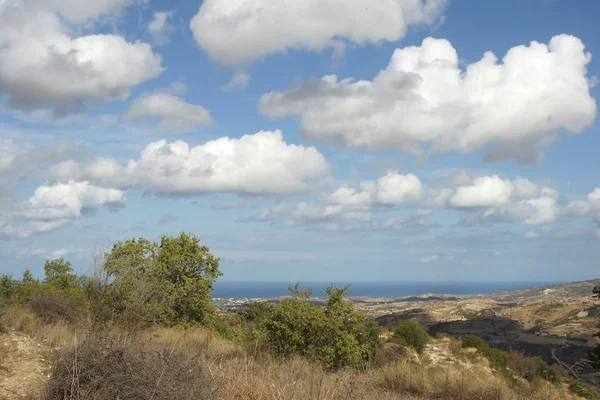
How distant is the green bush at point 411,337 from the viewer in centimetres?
3741

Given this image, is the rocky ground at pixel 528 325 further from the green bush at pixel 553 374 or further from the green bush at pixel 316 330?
the green bush at pixel 316 330

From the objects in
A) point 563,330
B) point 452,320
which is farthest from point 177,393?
point 452,320

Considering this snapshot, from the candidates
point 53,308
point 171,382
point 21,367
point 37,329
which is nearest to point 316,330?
point 37,329

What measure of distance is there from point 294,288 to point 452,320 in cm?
6769

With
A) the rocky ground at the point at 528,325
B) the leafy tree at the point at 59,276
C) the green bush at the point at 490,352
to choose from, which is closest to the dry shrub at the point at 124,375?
the leafy tree at the point at 59,276

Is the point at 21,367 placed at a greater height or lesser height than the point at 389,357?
greater

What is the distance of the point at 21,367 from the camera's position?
32.7 feet

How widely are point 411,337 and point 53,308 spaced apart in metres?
28.1

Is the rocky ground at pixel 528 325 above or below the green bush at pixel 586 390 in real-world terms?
below

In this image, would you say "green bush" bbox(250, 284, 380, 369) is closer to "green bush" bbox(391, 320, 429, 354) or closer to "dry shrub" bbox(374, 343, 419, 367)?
"dry shrub" bbox(374, 343, 419, 367)

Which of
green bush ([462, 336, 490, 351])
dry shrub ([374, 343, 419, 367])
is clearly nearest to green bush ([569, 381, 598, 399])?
dry shrub ([374, 343, 419, 367])

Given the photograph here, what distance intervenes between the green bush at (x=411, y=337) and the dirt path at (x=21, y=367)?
1176 inches

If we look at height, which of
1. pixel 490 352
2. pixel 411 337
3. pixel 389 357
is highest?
pixel 389 357

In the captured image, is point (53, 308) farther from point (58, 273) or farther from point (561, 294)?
point (561, 294)
